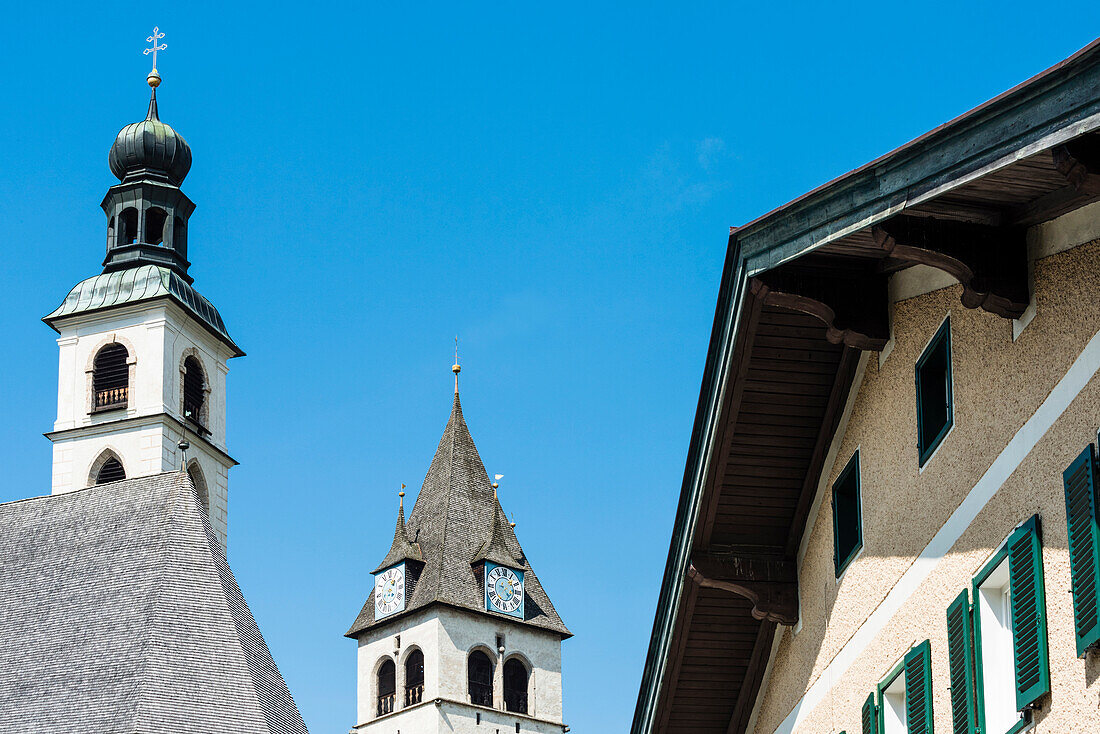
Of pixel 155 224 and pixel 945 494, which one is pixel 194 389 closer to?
pixel 155 224

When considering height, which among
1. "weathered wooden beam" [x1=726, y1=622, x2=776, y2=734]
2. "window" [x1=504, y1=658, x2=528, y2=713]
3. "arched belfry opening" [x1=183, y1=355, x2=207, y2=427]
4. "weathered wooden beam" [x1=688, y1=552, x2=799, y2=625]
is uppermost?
"arched belfry opening" [x1=183, y1=355, x2=207, y2=427]

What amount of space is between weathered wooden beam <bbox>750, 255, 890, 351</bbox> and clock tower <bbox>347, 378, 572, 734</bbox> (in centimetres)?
5547

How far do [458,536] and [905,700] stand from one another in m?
60.8

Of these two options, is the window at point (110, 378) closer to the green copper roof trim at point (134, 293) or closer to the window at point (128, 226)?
the green copper roof trim at point (134, 293)

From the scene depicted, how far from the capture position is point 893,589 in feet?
29.1

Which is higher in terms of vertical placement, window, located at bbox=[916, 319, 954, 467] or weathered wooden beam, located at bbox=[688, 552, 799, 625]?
window, located at bbox=[916, 319, 954, 467]

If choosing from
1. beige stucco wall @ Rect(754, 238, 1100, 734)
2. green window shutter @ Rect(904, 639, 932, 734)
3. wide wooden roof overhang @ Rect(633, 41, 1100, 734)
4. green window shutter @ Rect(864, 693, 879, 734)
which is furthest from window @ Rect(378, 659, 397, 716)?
green window shutter @ Rect(904, 639, 932, 734)

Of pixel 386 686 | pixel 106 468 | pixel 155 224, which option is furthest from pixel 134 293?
pixel 386 686

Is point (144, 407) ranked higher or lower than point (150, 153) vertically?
lower

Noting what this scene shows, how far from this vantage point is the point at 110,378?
4919cm

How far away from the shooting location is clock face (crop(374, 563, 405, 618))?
67.1m

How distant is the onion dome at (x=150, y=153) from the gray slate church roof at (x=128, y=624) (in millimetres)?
18435

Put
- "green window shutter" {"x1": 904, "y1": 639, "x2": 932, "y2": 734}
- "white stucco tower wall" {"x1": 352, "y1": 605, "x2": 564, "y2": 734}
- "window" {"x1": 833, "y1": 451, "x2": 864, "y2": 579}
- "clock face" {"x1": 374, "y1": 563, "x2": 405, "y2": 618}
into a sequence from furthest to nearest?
1. "clock face" {"x1": 374, "y1": 563, "x2": 405, "y2": 618}
2. "white stucco tower wall" {"x1": 352, "y1": 605, "x2": 564, "y2": 734}
3. "window" {"x1": 833, "y1": 451, "x2": 864, "y2": 579}
4. "green window shutter" {"x1": 904, "y1": 639, "x2": 932, "y2": 734}

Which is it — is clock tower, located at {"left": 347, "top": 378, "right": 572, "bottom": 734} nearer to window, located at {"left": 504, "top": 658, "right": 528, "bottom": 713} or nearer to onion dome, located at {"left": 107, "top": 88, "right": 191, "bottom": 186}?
window, located at {"left": 504, "top": 658, "right": 528, "bottom": 713}
